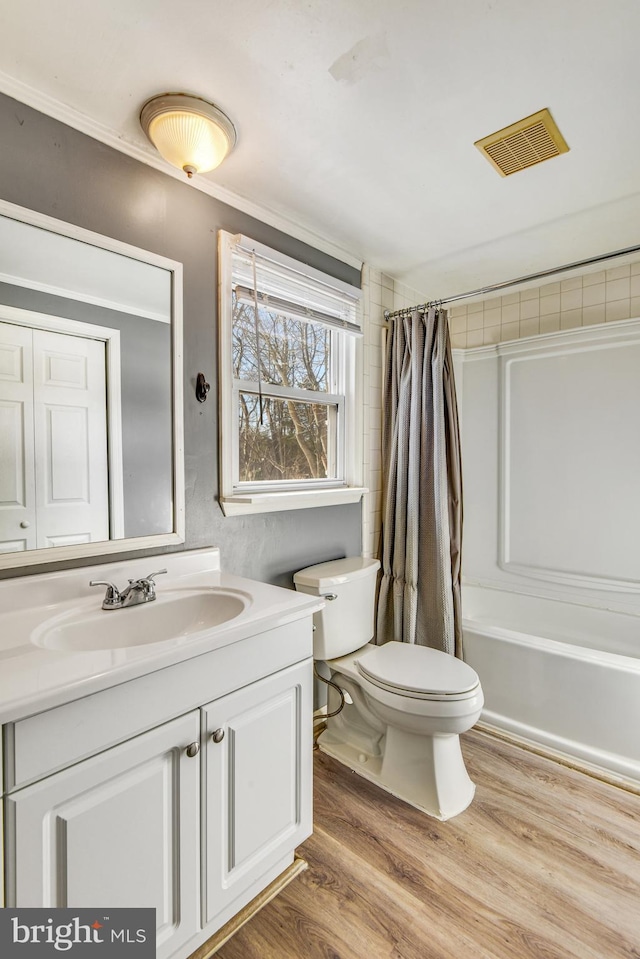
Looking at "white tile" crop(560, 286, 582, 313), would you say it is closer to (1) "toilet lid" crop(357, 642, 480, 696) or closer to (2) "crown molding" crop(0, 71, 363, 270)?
(2) "crown molding" crop(0, 71, 363, 270)

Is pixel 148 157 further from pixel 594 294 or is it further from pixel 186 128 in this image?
pixel 594 294

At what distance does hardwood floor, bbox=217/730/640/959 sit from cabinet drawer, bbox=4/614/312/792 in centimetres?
70

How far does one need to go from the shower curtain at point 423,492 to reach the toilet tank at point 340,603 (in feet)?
0.92

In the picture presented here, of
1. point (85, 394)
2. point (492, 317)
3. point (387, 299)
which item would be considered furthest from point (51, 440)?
point (492, 317)

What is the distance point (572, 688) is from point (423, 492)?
1.02 meters

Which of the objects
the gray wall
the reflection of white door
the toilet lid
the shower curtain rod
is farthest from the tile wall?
the reflection of white door

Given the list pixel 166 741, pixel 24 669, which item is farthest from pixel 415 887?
pixel 24 669

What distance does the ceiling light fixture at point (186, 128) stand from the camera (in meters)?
1.27

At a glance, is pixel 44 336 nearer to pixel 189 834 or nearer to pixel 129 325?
pixel 129 325

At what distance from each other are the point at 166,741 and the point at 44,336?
43.1 inches

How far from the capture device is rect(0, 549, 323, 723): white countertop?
818 millimetres

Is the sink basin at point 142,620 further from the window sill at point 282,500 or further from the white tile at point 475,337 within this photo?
the white tile at point 475,337

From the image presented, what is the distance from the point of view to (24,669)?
34.4 inches

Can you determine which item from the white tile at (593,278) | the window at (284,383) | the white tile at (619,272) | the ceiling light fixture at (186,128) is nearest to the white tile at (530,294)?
the white tile at (593,278)
